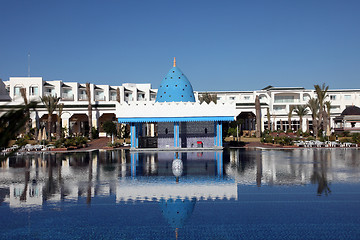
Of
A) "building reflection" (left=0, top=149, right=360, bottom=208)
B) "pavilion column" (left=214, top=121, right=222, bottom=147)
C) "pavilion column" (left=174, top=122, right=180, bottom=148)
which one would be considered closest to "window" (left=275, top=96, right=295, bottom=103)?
"pavilion column" (left=214, top=121, right=222, bottom=147)

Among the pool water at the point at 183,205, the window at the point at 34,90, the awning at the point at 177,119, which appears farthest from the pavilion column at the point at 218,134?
the window at the point at 34,90

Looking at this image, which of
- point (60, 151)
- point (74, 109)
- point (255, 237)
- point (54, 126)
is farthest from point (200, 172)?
point (54, 126)

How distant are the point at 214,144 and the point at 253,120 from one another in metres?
32.8

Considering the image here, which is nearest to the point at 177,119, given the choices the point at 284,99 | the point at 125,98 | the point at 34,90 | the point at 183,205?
the point at 183,205

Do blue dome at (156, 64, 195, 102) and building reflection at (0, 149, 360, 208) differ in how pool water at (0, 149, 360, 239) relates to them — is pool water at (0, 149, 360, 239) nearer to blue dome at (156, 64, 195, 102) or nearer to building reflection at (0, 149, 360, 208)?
building reflection at (0, 149, 360, 208)

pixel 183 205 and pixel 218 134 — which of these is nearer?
pixel 183 205

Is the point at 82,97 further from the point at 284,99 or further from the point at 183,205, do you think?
the point at 183,205

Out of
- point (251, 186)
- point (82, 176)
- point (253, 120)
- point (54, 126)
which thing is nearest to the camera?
point (251, 186)

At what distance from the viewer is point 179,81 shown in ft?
121

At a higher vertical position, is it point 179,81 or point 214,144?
point 179,81

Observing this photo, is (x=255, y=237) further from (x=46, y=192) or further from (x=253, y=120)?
(x=253, y=120)

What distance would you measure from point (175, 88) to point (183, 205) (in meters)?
26.4

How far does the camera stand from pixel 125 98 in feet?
210

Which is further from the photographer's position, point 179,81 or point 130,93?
point 130,93
